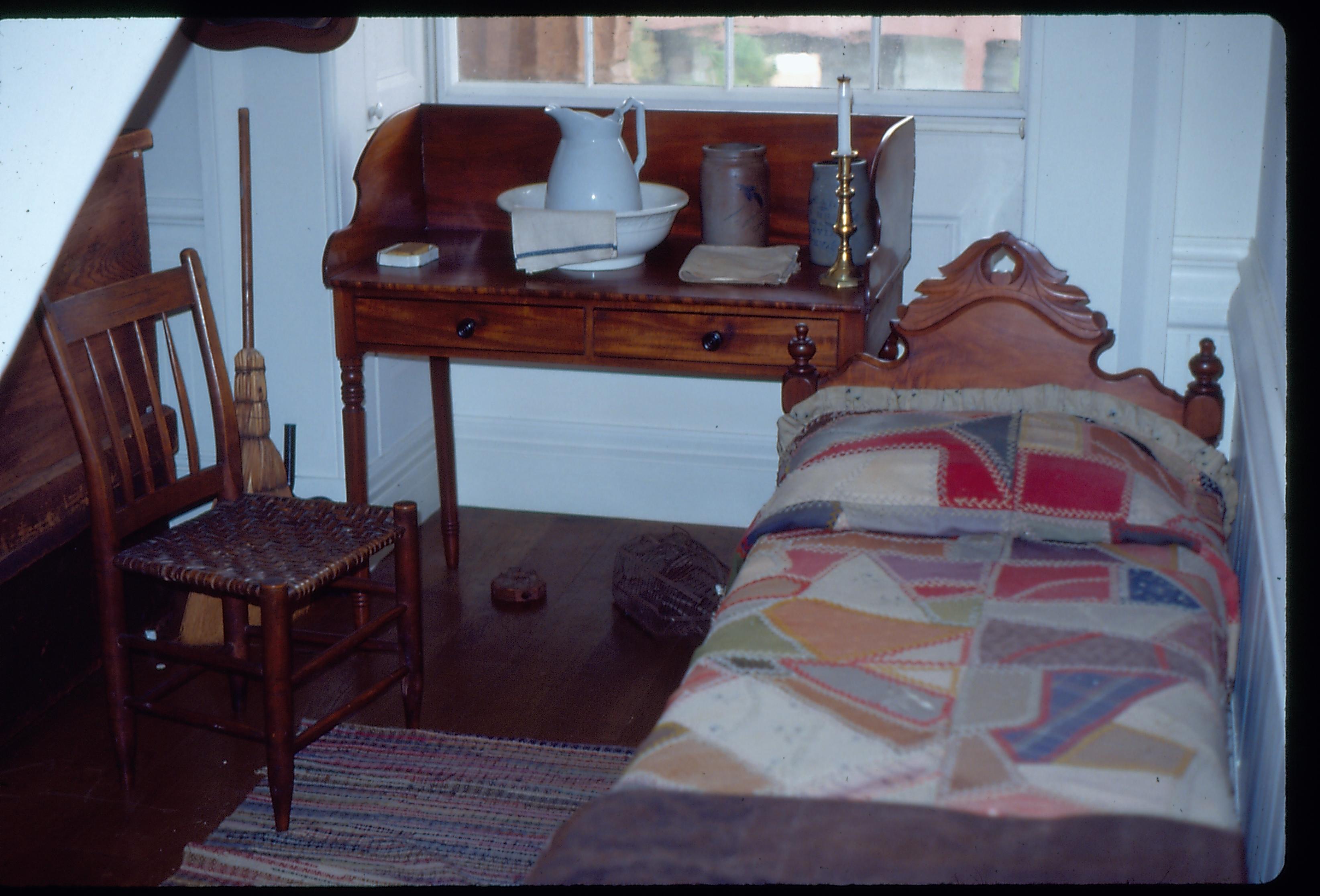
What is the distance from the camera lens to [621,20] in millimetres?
3447

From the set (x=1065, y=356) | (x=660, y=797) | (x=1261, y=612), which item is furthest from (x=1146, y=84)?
(x=660, y=797)

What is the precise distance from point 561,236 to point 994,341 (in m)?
0.91

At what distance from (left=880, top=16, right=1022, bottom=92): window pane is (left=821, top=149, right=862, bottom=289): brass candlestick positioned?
729mm

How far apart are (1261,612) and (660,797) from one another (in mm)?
903

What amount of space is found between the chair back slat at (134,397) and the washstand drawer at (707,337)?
2.47ft

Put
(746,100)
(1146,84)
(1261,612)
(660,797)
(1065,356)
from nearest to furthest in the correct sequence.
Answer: (660,797)
(1261,612)
(1065,356)
(1146,84)
(746,100)

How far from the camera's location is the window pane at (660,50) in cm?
339

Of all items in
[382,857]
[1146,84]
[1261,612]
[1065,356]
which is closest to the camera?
[1261,612]

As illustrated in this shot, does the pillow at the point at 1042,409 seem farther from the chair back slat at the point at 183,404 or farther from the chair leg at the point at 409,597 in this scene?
the chair back slat at the point at 183,404

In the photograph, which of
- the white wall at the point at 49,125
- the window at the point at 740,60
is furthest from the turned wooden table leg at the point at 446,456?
the white wall at the point at 49,125

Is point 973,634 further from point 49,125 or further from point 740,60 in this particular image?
point 740,60

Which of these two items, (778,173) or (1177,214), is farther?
(778,173)

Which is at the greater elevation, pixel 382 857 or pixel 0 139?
pixel 0 139

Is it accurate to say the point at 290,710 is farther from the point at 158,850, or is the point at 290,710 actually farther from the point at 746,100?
the point at 746,100
